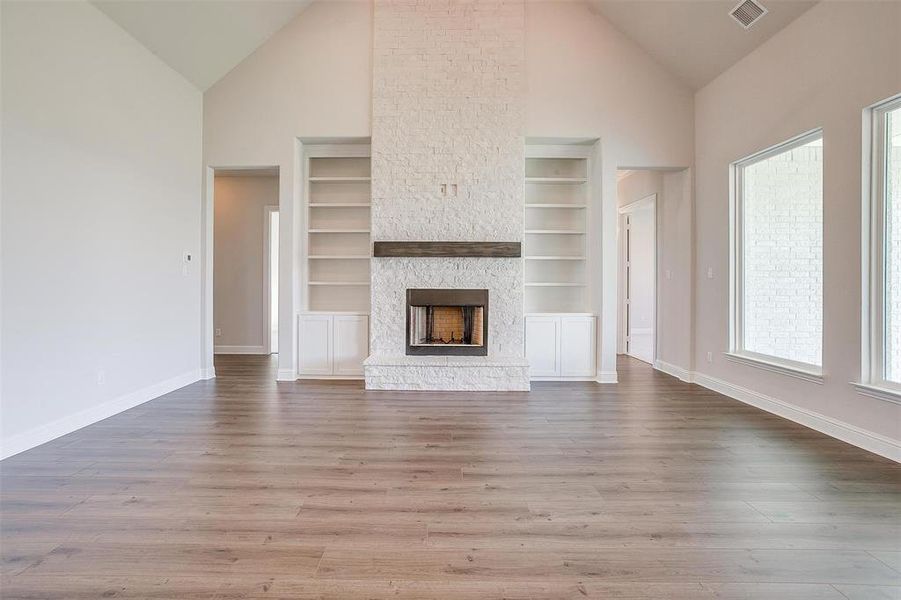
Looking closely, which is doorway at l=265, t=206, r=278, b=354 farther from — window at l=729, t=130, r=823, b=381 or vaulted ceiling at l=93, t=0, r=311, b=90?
window at l=729, t=130, r=823, b=381

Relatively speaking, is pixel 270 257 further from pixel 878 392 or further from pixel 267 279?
pixel 878 392

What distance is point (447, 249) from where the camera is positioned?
15.7ft

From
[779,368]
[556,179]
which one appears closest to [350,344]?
[556,179]

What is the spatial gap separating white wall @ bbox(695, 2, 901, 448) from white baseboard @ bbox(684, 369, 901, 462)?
2cm

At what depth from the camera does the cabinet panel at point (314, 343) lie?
5.10 meters

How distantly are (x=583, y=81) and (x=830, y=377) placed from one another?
3.67 metres

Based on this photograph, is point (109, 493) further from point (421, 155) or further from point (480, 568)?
point (421, 155)

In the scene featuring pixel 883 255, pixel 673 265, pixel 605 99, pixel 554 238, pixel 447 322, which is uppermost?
pixel 605 99

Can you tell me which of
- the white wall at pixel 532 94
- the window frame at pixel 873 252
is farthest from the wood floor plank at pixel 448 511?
the white wall at pixel 532 94

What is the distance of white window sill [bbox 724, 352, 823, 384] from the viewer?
3365 millimetres

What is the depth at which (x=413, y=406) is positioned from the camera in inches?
155

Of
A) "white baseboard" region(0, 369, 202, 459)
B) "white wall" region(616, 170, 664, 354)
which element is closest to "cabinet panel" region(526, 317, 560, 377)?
"white wall" region(616, 170, 664, 354)

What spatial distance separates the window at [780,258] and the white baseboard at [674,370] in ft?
2.41

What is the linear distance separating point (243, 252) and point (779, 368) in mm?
6909
